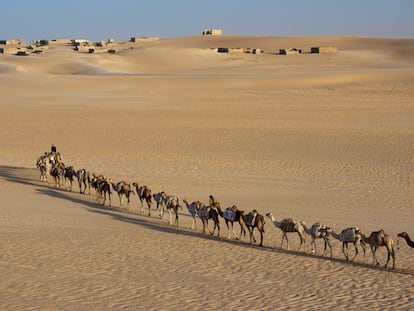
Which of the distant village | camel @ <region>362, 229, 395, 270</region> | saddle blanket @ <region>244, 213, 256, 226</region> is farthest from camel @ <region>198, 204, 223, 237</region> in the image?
the distant village

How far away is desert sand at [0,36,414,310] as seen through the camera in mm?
11469

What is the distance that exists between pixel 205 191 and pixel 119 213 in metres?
3.74

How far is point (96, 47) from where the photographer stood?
131 metres

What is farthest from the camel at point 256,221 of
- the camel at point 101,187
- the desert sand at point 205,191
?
the camel at point 101,187

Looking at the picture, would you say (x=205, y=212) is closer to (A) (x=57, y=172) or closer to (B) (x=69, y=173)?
(B) (x=69, y=173)

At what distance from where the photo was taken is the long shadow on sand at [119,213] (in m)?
13.9

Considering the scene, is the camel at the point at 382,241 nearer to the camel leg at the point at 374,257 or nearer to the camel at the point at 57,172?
the camel leg at the point at 374,257

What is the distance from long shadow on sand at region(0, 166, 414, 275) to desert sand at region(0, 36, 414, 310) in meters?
0.05

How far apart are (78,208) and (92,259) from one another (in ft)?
17.1

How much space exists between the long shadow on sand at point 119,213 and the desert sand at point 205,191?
0.16 ft

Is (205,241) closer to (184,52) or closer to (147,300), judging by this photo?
(147,300)

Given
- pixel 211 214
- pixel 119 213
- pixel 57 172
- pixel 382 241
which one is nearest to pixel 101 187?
pixel 119 213

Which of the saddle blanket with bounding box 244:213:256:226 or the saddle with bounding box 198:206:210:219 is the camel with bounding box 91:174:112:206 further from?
the saddle blanket with bounding box 244:213:256:226

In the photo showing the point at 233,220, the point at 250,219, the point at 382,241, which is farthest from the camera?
the point at 233,220
